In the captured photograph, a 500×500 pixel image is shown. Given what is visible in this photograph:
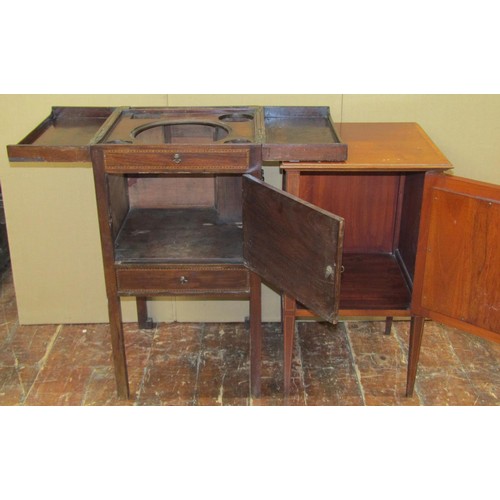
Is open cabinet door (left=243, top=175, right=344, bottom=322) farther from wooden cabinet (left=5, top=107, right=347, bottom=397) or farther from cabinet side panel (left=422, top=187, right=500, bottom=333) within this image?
cabinet side panel (left=422, top=187, right=500, bottom=333)

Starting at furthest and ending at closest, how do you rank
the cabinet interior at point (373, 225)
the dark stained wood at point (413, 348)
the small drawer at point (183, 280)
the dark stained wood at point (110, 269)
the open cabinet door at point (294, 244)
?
the cabinet interior at point (373, 225) → the dark stained wood at point (413, 348) → the small drawer at point (183, 280) → the dark stained wood at point (110, 269) → the open cabinet door at point (294, 244)

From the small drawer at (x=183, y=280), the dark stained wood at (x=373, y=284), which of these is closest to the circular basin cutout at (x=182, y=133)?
the small drawer at (x=183, y=280)

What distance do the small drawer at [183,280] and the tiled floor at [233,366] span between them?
0.53m

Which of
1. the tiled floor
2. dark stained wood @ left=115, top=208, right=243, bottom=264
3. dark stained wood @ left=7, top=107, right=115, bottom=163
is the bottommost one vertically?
the tiled floor

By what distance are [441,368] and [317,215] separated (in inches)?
52.3

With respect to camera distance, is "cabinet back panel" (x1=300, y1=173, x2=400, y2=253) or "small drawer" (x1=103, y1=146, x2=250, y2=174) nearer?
"small drawer" (x1=103, y1=146, x2=250, y2=174)

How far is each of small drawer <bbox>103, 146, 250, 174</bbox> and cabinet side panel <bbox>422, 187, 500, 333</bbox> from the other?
78 centimetres

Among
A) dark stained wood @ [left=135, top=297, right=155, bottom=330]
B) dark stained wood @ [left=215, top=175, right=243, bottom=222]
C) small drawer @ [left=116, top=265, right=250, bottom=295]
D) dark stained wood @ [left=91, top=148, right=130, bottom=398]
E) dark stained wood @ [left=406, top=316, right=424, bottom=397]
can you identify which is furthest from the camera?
dark stained wood @ [left=135, top=297, right=155, bottom=330]

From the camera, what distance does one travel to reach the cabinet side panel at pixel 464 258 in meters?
2.62

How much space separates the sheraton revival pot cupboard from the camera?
2.64m

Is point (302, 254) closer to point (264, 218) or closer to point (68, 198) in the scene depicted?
point (264, 218)

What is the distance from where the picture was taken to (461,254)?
2.72 meters

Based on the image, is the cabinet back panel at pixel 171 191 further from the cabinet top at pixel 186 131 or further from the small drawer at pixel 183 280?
the small drawer at pixel 183 280

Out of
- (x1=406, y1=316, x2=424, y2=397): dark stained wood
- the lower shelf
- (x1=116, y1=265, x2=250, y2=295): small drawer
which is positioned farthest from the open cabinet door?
(x1=406, y1=316, x2=424, y2=397): dark stained wood
